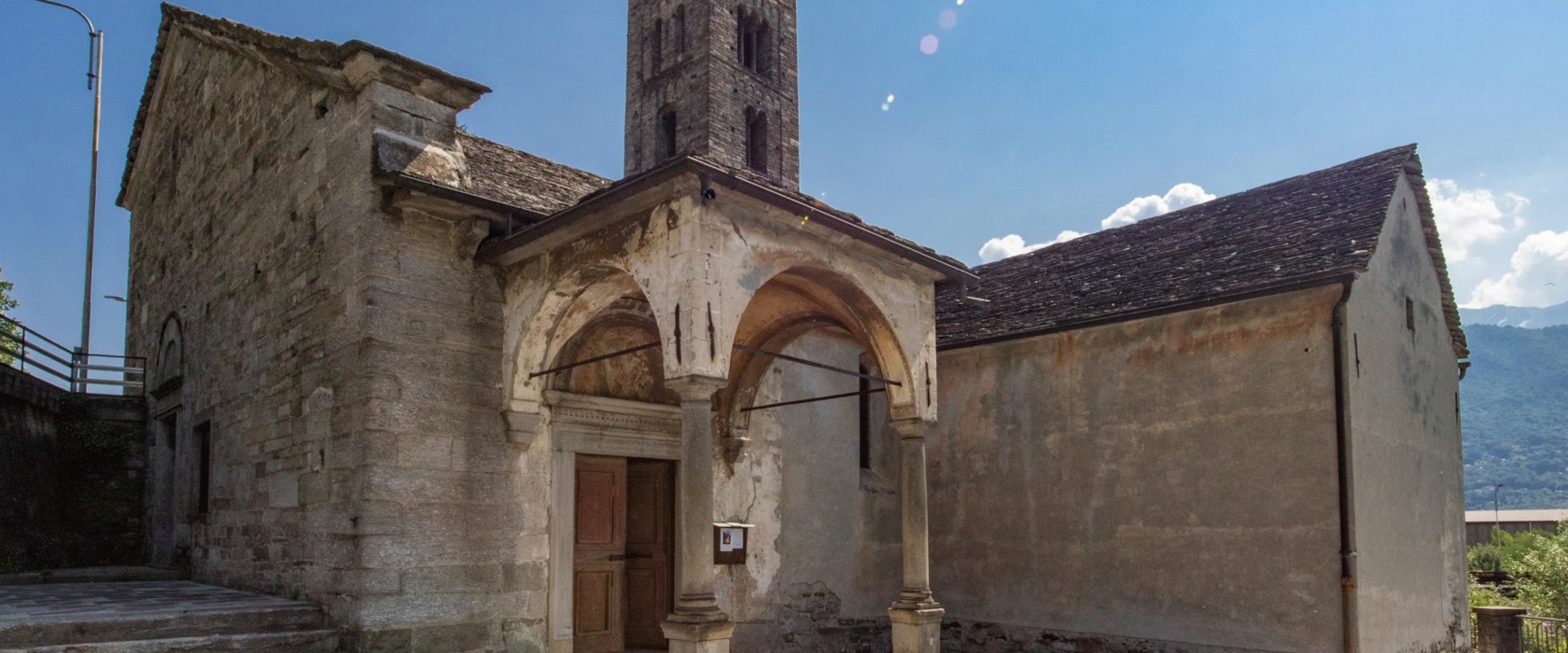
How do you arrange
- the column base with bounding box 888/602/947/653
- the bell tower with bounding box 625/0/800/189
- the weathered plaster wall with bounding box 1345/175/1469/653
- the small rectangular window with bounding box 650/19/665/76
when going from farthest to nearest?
the small rectangular window with bounding box 650/19/665/76 → the bell tower with bounding box 625/0/800/189 → the weathered plaster wall with bounding box 1345/175/1469/653 → the column base with bounding box 888/602/947/653

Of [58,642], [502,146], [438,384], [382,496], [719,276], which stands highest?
[502,146]

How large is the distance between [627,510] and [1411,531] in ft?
26.8

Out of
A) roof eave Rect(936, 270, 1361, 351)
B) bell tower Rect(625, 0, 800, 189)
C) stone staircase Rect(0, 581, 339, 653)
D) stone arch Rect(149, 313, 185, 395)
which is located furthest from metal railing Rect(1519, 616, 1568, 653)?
bell tower Rect(625, 0, 800, 189)

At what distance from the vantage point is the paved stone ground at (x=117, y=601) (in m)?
6.99

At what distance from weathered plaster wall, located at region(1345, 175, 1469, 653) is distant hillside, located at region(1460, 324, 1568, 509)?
5333 inches

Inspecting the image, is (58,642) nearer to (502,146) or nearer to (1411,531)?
(502,146)

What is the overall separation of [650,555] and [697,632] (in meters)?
3.75

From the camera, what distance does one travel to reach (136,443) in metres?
13.6

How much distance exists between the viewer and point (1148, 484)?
10.8 m

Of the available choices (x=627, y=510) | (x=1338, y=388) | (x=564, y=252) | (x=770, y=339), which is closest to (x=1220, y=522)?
(x=1338, y=388)

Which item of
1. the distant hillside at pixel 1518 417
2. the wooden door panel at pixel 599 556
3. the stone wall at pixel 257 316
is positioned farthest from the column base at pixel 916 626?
the distant hillside at pixel 1518 417

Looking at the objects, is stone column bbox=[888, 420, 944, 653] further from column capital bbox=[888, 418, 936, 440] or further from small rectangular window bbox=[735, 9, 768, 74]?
small rectangular window bbox=[735, 9, 768, 74]

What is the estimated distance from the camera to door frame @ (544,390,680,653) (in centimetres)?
849

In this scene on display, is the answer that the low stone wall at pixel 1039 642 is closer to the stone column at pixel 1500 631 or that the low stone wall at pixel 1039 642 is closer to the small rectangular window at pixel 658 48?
the stone column at pixel 1500 631
